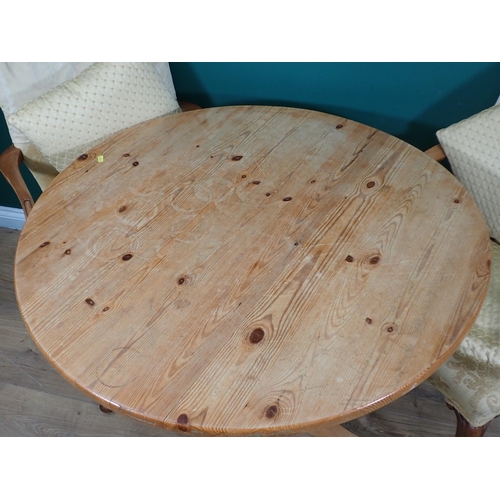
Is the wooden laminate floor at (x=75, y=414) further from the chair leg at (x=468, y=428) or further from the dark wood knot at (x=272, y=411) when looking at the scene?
the dark wood knot at (x=272, y=411)

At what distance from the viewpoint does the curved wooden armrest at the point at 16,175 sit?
1575mm

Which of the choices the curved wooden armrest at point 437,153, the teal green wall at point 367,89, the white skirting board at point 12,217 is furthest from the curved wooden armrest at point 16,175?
the curved wooden armrest at point 437,153

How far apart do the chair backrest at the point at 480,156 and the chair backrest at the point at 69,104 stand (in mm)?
983

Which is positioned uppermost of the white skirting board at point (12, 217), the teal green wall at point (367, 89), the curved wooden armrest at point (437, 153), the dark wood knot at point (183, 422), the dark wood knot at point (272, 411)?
the teal green wall at point (367, 89)

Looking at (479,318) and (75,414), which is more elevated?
(479,318)

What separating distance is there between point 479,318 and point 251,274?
671mm

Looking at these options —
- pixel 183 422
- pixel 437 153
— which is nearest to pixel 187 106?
pixel 437 153

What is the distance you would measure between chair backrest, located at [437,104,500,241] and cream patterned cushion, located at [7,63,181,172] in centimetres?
98

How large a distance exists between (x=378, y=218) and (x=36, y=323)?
2.82ft

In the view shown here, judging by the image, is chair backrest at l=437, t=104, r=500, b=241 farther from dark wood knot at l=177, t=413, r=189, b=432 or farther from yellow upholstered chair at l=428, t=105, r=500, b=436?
dark wood knot at l=177, t=413, r=189, b=432

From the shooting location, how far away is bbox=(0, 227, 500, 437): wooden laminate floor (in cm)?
173

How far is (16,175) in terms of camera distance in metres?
1.61

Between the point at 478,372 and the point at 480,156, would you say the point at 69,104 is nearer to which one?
the point at 480,156

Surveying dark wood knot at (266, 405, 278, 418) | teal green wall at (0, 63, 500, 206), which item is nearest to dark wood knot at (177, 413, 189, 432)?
dark wood knot at (266, 405, 278, 418)
